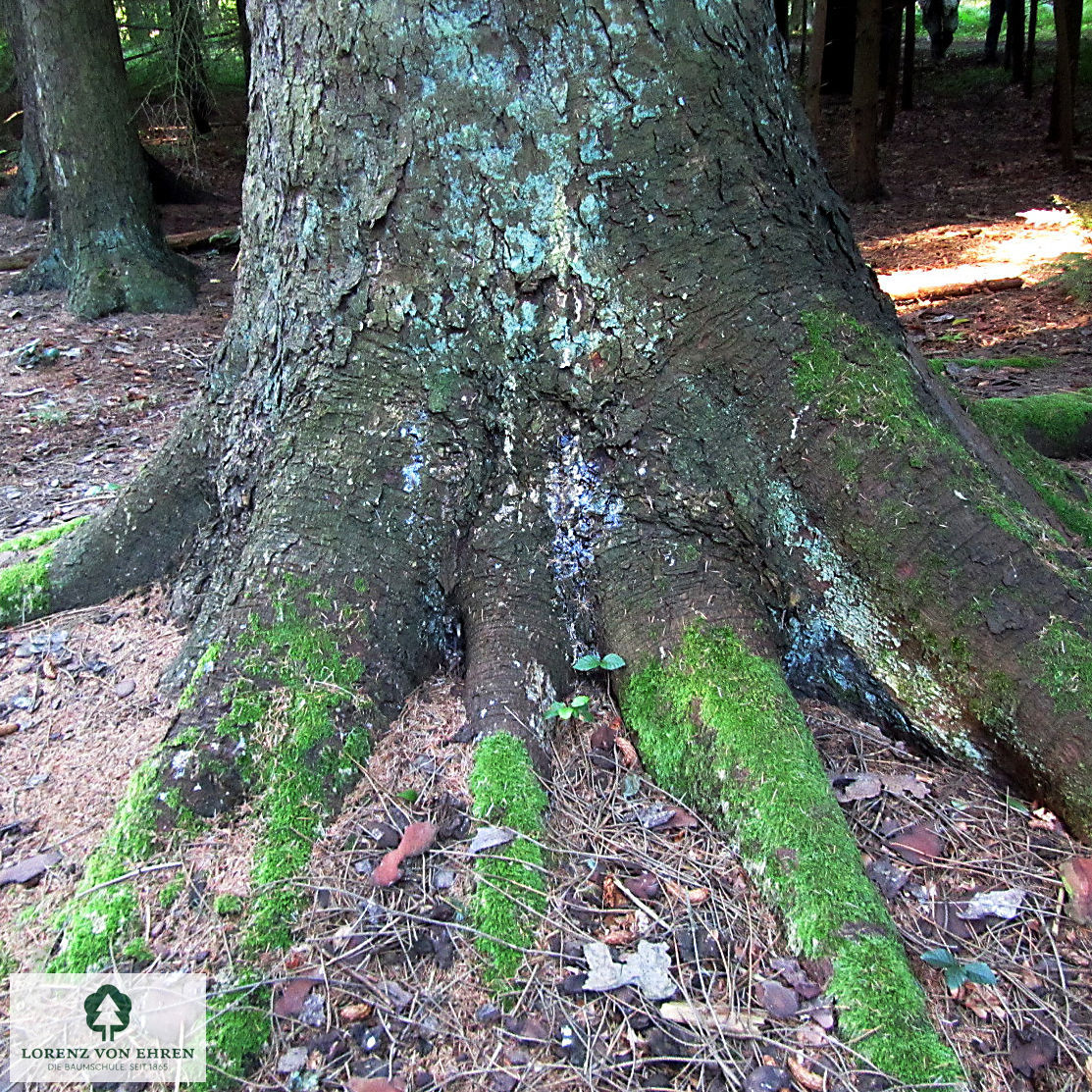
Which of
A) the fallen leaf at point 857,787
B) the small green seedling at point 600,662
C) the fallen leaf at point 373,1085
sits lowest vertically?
the fallen leaf at point 373,1085

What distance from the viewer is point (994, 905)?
7.24 feet

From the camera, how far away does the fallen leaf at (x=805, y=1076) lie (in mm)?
1809

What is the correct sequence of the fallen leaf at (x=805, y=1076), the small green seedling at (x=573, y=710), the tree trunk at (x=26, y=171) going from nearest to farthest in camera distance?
1. the fallen leaf at (x=805, y=1076)
2. the small green seedling at (x=573, y=710)
3. the tree trunk at (x=26, y=171)

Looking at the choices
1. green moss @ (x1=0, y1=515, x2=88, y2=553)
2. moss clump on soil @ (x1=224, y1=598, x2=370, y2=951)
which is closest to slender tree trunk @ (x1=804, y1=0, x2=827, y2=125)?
green moss @ (x1=0, y1=515, x2=88, y2=553)

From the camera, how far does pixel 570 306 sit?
2617mm

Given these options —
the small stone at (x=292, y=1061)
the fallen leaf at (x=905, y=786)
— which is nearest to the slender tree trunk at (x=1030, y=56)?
the fallen leaf at (x=905, y=786)

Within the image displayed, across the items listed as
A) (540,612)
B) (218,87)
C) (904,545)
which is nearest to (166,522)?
(540,612)

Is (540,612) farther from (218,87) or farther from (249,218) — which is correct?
(218,87)

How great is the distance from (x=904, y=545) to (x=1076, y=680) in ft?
1.83

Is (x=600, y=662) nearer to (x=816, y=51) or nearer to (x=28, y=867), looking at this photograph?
(x=28, y=867)

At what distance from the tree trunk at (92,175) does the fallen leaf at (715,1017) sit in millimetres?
8969

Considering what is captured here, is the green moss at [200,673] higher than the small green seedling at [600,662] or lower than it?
higher

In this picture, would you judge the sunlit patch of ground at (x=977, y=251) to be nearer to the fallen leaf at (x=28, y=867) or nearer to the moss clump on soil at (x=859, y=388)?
the moss clump on soil at (x=859, y=388)
